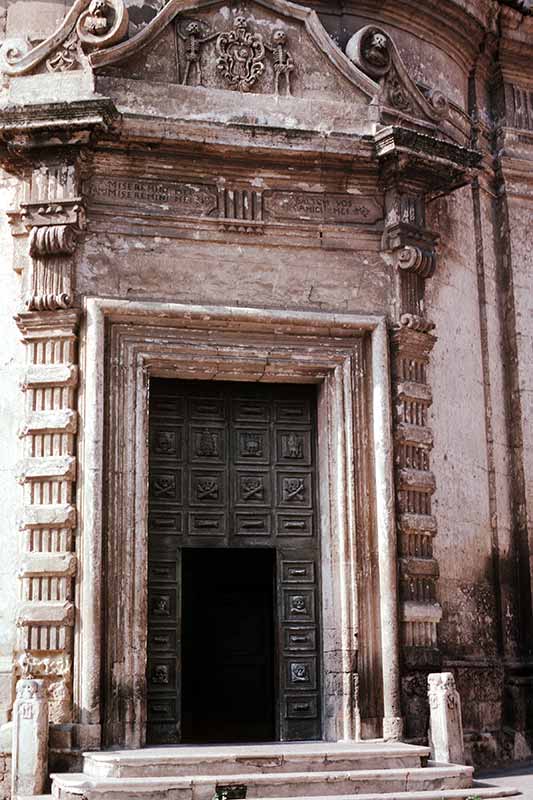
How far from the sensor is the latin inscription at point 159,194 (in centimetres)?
1104

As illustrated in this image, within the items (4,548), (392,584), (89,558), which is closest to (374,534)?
(392,584)

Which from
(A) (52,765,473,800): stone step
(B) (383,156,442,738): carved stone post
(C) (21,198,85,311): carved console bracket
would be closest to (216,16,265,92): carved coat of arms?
(B) (383,156,442,738): carved stone post

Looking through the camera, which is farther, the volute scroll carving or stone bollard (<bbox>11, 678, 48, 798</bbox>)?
the volute scroll carving

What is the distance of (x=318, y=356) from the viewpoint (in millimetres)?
11281

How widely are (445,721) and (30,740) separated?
341 cm

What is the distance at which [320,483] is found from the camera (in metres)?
11.4

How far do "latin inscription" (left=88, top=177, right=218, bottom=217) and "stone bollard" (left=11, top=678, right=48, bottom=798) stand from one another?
4.33m

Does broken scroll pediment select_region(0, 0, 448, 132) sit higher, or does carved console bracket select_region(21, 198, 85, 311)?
broken scroll pediment select_region(0, 0, 448, 132)

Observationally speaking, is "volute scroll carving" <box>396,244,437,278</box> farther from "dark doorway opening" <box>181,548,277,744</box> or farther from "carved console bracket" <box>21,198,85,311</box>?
"dark doorway opening" <box>181,548,277,744</box>

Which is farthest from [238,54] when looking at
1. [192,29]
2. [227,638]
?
[227,638]

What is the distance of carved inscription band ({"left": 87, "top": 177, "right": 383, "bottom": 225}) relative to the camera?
11.1 metres

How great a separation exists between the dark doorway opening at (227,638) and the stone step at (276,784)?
536 cm

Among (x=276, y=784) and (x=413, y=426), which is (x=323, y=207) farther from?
(x=276, y=784)

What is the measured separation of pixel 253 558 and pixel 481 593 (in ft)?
13.3
